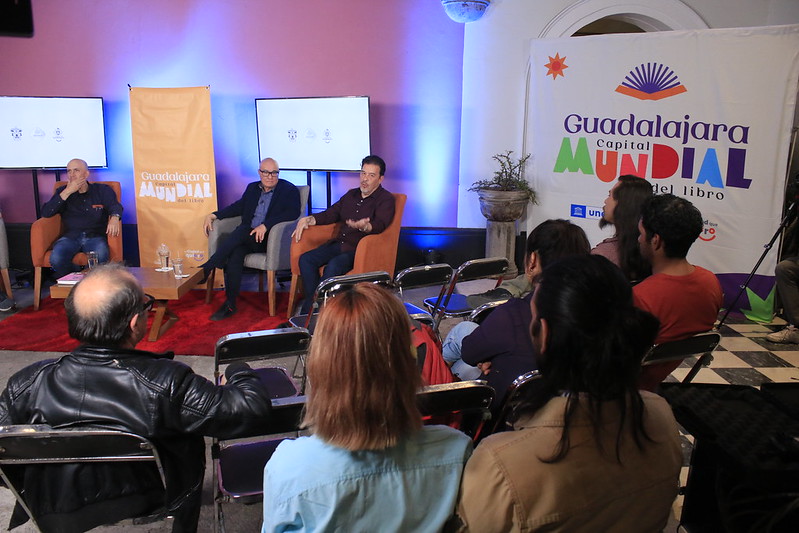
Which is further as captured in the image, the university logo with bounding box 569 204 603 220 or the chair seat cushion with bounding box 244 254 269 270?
the university logo with bounding box 569 204 603 220

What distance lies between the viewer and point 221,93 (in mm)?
5977

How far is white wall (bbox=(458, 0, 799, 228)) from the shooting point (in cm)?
554

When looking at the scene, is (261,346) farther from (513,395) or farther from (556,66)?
(556,66)

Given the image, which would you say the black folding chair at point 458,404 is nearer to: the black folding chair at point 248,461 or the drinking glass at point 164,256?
the black folding chair at point 248,461

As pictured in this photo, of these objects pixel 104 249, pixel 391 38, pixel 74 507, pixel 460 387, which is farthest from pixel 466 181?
pixel 74 507

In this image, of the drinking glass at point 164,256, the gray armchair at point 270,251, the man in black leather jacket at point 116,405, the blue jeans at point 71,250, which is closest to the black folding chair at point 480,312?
the man in black leather jacket at point 116,405

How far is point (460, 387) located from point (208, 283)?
374 centimetres

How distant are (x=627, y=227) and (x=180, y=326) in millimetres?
3174

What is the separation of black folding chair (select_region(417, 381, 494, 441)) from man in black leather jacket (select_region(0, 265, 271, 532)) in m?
0.45

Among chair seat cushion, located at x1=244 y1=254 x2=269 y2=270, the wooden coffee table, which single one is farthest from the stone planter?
the wooden coffee table

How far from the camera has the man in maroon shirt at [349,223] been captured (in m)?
4.78

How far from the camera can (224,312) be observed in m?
4.77

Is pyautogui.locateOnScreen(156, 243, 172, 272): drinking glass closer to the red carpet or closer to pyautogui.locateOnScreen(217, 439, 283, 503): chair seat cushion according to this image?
the red carpet

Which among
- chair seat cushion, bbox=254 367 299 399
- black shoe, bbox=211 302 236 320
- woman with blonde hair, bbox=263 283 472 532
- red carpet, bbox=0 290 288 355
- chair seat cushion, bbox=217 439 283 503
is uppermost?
woman with blonde hair, bbox=263 283 472 532
